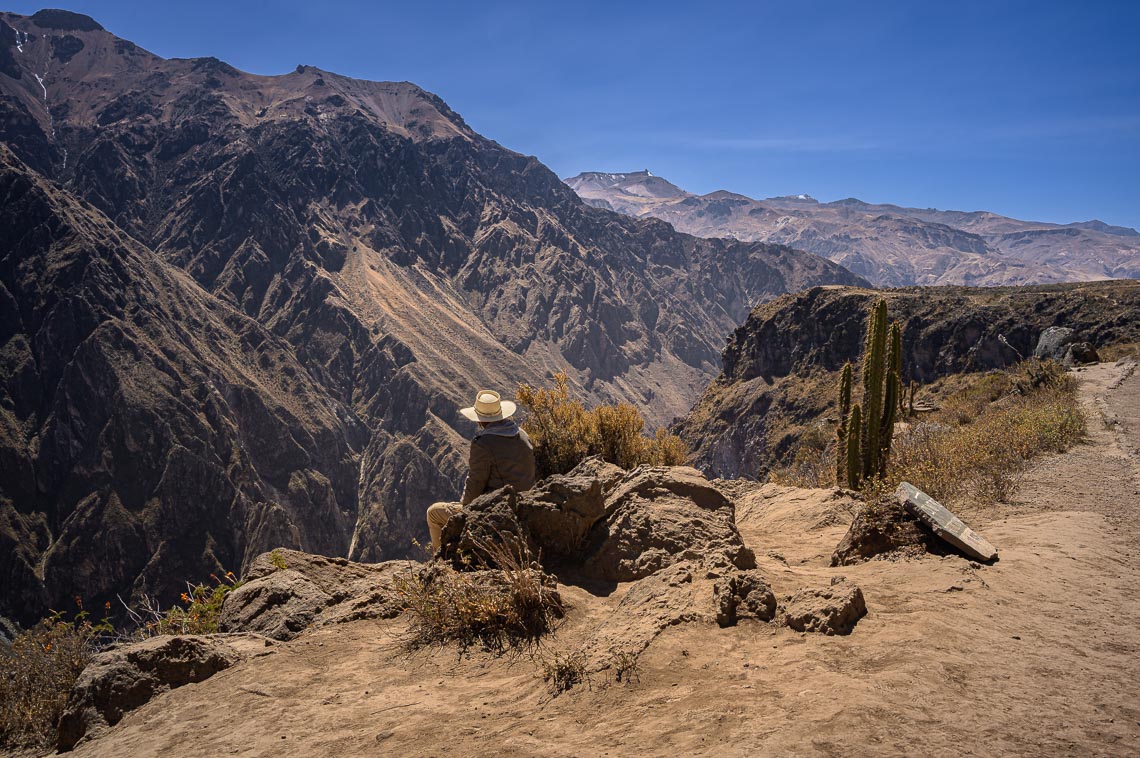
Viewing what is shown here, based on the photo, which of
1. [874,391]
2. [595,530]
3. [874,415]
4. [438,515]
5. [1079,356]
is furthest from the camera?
[1079,356]

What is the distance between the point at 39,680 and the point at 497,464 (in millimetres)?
4526

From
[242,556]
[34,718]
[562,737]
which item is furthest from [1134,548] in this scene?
[242,556]

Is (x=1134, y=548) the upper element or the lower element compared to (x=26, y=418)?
upper

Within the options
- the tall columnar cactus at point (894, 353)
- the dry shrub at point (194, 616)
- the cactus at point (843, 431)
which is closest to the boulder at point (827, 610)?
the dry shrub at point (194, 616)

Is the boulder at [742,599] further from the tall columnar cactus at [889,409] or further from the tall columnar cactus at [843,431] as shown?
the tall columnar cactus at [843,431]

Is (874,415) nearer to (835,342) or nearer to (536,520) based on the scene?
(536,520)

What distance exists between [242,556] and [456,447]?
46.4 m

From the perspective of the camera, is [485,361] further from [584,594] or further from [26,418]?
[584,594]

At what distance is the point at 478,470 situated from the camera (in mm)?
7551

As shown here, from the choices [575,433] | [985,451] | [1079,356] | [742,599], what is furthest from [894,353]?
[1079,356]

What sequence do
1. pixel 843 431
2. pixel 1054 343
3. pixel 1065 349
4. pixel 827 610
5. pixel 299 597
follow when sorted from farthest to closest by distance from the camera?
pixel 1054 343 < pixel 1065 349 < pixel 843 431 < pixel 299 597 < pixel 827 610

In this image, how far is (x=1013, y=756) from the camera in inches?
117

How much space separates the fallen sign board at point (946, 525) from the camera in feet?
18.7

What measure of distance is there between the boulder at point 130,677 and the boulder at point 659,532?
3361mm
